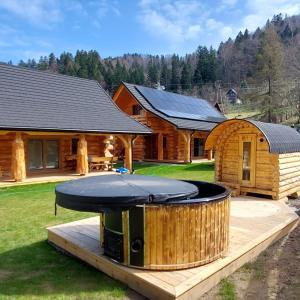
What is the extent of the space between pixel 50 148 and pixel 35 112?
2.53 m

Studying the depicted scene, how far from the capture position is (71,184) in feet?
16.6

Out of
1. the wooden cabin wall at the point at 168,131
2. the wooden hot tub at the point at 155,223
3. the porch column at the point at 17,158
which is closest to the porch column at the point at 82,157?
the porch column at the point at 17,158

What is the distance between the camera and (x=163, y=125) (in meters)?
23.3

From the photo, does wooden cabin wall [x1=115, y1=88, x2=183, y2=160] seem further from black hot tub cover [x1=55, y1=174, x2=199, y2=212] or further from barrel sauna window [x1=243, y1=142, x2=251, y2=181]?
black hot tub cover [x1=55, y1=174, x2=199, y2=212]

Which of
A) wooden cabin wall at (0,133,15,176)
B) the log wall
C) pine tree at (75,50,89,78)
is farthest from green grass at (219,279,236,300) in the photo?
pine tree at (75,50,89,78)

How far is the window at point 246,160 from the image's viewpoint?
9.88m

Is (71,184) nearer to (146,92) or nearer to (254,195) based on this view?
(254,195)

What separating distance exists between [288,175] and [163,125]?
46.9 feet

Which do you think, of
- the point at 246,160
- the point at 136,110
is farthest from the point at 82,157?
the point at 136,110

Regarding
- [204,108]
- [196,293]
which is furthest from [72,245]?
[204,108]

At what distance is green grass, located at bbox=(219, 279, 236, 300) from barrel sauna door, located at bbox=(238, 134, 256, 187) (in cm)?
566

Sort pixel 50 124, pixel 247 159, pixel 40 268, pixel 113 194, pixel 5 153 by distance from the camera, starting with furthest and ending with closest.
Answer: pixel 5 153 → pixel 50 124 → pixel 247 159 → pixel 40 268 → pixel 113 194

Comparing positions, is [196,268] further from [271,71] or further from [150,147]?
[271,71]

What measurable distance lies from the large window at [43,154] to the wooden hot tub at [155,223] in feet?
36.2
